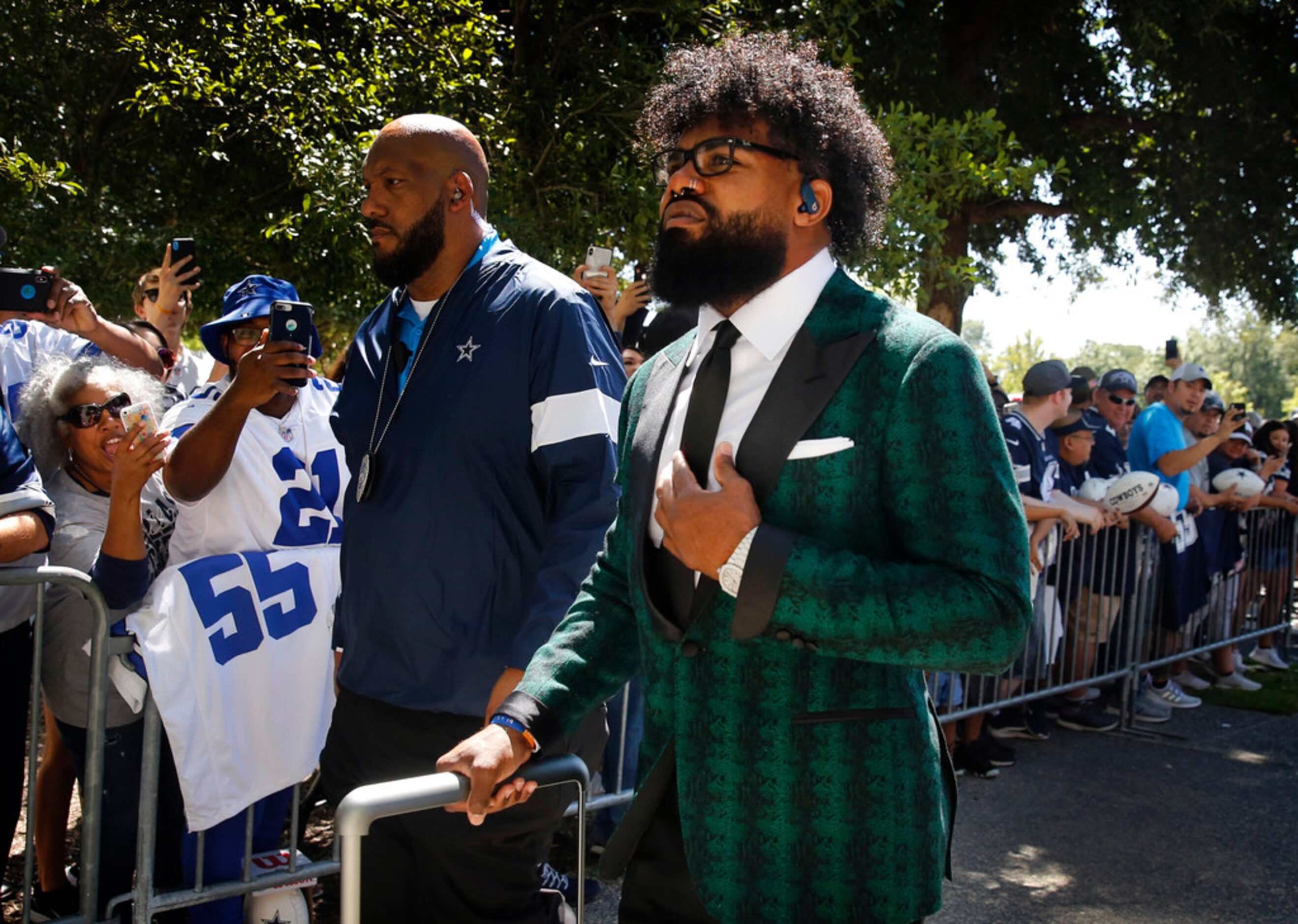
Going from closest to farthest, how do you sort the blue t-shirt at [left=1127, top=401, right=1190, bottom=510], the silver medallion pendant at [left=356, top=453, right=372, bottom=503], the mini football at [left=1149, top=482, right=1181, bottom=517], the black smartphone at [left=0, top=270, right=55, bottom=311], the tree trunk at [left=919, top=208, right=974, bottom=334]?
the silver medallion pendant at [left=356, top=453, right=372, bottom=503] → the black smartphone at [left=0, top=270, right=55, bottom=311] → the mini football at [left=1149, top=482, right=1181, bottom=517] → the blue t-shirt at [left=1127, top=401, right=1190, bottom=510] → the tree trunk at [left=919, top=208, right=974, bottom=334]

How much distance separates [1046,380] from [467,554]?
4.75 m

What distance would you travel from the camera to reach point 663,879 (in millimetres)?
2051

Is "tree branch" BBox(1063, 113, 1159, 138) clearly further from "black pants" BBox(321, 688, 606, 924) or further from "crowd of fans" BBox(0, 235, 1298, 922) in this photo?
"black pants" BBox(321, 688, 606, 924)

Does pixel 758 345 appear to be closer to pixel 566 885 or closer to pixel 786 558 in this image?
→ pixel 786 558

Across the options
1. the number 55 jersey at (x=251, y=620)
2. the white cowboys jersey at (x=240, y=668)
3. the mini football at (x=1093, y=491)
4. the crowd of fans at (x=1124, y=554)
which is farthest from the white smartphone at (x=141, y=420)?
the mini football at (x=1093, y=491)

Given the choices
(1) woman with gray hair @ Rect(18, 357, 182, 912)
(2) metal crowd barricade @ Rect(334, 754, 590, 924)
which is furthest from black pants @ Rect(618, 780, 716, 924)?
(1) woman with gray hair @ Rect(18, 357, 182, 912)

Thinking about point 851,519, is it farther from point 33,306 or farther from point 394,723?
point 33,306

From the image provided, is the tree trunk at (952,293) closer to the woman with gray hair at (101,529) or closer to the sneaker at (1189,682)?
the sneaker at (1189,682)

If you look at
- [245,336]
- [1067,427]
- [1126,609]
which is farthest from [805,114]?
[1126,609]

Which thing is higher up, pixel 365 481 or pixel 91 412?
pixel 91 412

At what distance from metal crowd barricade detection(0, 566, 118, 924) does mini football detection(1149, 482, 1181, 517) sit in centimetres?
617

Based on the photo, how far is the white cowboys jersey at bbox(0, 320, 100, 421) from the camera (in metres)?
4.43

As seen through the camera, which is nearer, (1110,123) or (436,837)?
(436,837)

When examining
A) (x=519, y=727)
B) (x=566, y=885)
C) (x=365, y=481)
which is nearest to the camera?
(x=519, y=727)
